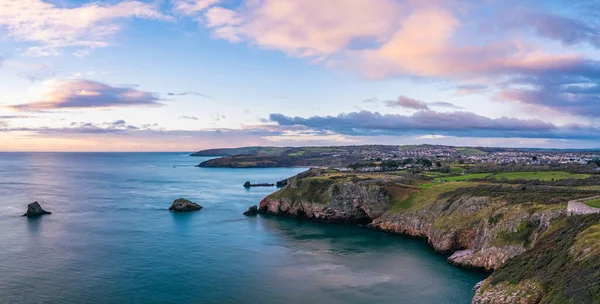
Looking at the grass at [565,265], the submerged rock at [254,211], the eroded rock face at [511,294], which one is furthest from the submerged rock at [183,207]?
the grass at [565,265]

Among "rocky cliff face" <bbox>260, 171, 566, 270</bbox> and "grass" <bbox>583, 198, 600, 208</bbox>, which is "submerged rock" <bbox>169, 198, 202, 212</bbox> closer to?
"rocky cliff face" <bbox>260, 171, 566, 270</bbox>

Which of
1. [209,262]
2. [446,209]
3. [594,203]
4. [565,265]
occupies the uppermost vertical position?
[594,203]

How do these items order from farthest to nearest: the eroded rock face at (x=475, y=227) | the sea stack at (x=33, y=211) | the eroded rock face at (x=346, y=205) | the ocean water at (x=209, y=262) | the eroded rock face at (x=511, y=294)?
the sea stack at (x=33, y=211) < the eroded rock face at (x=346, y=205) < the eroded rock face at (x=475, y=227) < the ocean water at (x=209, y=262) < the eroded rock face at (x=511, y=294)

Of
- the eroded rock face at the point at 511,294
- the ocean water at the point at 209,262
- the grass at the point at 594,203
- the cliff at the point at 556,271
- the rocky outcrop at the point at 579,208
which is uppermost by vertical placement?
the grass at the point at 594,203

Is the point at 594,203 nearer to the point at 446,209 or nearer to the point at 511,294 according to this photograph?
the point at 511,294

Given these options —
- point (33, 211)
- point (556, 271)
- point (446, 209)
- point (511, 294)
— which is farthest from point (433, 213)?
point (33, 211)

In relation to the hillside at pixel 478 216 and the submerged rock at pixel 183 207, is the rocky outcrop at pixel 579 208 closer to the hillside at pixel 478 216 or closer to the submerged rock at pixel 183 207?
the hillside at pixel 478 216

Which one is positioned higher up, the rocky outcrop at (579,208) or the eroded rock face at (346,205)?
the rocky outcrop at (579,208)
